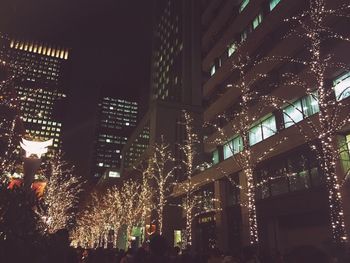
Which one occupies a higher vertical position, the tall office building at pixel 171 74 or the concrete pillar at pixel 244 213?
the tall office building at pixel 171 74

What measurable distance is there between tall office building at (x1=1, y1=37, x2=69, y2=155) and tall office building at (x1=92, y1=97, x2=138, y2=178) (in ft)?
237

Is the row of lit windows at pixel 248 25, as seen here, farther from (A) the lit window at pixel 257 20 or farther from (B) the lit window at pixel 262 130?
(B) the lit window at pixel 262 130

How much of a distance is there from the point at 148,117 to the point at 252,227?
153ft

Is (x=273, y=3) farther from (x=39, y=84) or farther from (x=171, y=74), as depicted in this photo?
(x=171, y=74)

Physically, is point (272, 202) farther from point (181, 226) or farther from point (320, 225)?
point (181, 226)

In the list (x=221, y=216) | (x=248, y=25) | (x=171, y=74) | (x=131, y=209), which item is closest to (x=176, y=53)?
(x=171, y=74)

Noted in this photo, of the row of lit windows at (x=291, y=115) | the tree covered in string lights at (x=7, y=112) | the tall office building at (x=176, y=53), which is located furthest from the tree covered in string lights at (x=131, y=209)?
the tree covered in string lights at (x=7, y=112)

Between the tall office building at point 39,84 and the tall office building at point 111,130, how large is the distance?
72.3 m

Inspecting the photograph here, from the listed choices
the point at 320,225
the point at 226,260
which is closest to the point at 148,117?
the point at 320,225

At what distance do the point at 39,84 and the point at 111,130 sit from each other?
15944 centimetres

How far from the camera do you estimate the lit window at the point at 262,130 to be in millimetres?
24312

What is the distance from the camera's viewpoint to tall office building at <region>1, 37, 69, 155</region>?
2198cm

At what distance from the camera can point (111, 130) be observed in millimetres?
178375

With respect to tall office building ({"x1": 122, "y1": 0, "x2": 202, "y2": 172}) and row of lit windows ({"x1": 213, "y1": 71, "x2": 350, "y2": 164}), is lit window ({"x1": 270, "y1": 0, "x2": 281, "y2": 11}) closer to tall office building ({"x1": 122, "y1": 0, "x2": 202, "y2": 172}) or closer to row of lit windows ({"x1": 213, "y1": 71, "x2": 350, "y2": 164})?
row of lit windows ({"x1": 213, "y1": 71, "x2": 350, "y2": 164})
